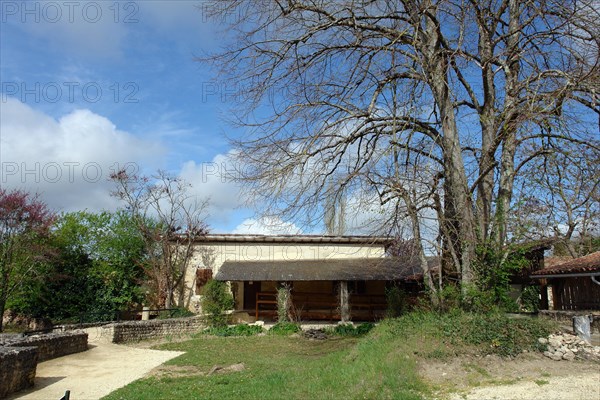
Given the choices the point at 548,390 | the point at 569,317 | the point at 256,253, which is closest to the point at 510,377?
the point at 548,390

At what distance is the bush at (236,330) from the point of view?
19.0m

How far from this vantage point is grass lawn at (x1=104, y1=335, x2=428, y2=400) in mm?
7215

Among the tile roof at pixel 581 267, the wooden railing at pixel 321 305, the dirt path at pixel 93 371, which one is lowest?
the dirt path at pixel 93 371

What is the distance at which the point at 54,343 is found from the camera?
1336 centimetres

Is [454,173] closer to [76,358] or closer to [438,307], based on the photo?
[438,307]

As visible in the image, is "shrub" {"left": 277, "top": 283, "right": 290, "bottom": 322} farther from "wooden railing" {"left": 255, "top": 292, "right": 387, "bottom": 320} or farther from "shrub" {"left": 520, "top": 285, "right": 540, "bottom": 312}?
"shrub" {"left": 520, "top": 285, "right": 540, "bottom": 312}

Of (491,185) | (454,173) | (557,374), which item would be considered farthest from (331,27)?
(557,374)

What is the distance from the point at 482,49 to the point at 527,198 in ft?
12.0

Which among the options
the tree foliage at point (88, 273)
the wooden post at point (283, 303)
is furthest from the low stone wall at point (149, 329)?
the tree foliage at point (88, 273)

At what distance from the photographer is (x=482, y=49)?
1078 cm

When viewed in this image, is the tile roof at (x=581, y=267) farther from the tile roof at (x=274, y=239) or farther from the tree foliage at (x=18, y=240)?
the tree foliage at (x=18, y=240)

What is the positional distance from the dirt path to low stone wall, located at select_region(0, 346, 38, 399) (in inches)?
8.2

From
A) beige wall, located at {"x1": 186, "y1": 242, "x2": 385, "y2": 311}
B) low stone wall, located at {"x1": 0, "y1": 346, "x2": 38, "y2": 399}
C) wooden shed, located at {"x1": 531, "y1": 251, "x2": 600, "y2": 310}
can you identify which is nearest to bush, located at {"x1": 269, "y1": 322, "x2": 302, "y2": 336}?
beige wall, located at {"x1": 186, "y1": 242, "x2": 385, "y2": 311}

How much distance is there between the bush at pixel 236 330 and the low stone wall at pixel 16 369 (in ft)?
31.4
